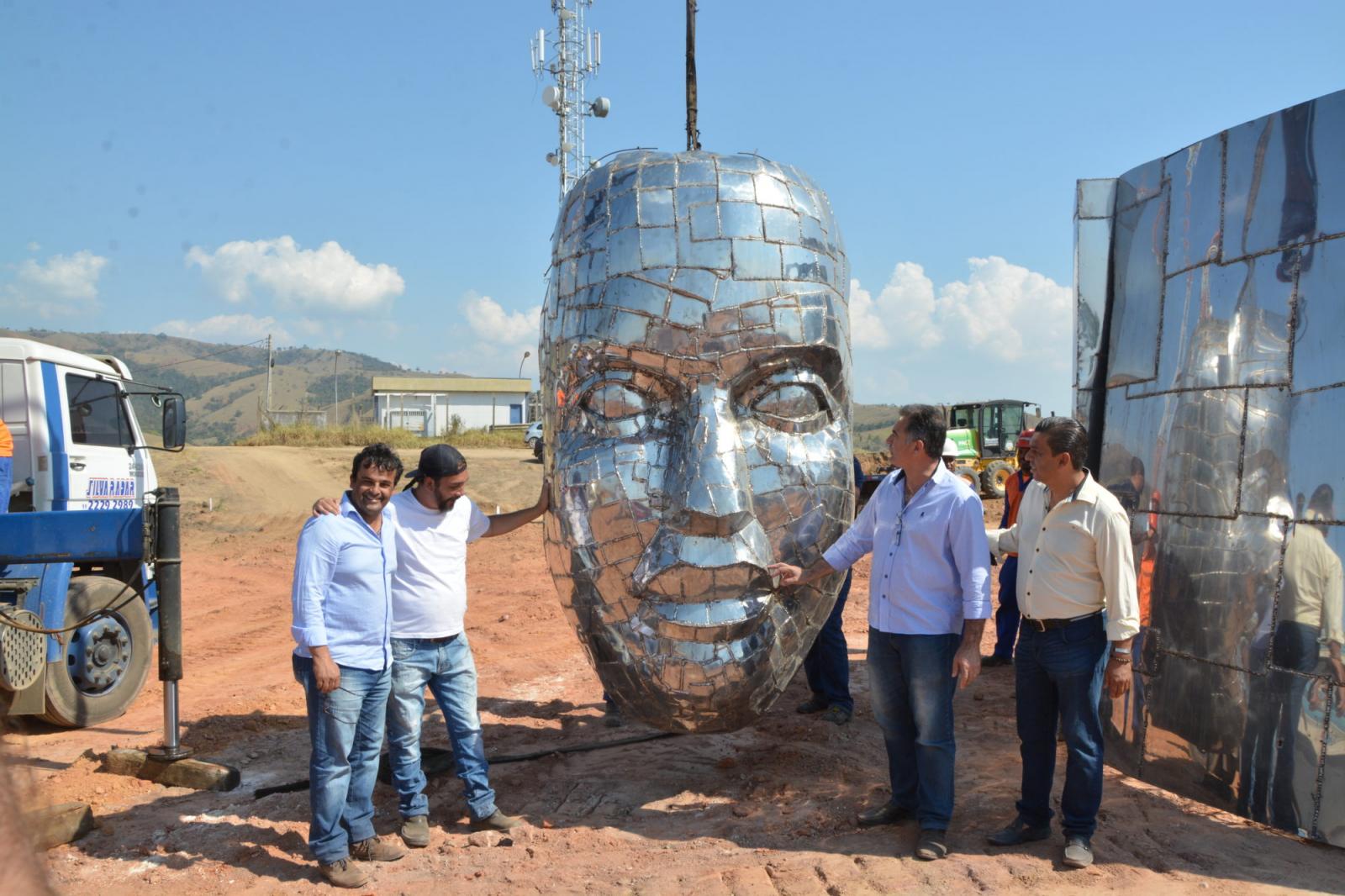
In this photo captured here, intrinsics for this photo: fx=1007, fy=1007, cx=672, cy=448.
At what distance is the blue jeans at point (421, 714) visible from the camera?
4.52m

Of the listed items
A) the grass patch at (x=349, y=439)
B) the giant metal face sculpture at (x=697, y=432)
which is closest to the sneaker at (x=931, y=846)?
the giant metal face sculpture at (x=697, y=432)

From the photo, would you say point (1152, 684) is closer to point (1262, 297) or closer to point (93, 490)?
point (1262, 297)

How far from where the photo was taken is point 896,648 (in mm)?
4258

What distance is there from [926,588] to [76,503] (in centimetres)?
635

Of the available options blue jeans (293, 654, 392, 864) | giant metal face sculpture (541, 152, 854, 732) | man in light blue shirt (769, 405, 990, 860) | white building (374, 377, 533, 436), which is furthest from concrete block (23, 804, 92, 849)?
white building (374, 377, 533, 436)

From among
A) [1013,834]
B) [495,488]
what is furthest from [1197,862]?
[495,488]

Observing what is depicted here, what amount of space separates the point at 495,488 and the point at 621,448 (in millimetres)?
17162

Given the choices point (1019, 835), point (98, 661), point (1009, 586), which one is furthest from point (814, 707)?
point (98, 661)

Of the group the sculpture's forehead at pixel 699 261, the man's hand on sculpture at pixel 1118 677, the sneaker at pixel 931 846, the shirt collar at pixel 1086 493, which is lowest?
the sneaker at pixel 931 846

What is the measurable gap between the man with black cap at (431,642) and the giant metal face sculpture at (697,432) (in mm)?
496

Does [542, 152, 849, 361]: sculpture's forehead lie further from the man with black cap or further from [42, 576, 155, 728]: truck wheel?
[42, 576, 155, 728]: truck wheel

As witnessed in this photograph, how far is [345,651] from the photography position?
413 cm

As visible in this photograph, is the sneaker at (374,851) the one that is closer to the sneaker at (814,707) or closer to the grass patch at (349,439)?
the sneaker at (814,707)

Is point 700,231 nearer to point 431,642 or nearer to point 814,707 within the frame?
point 431,642
